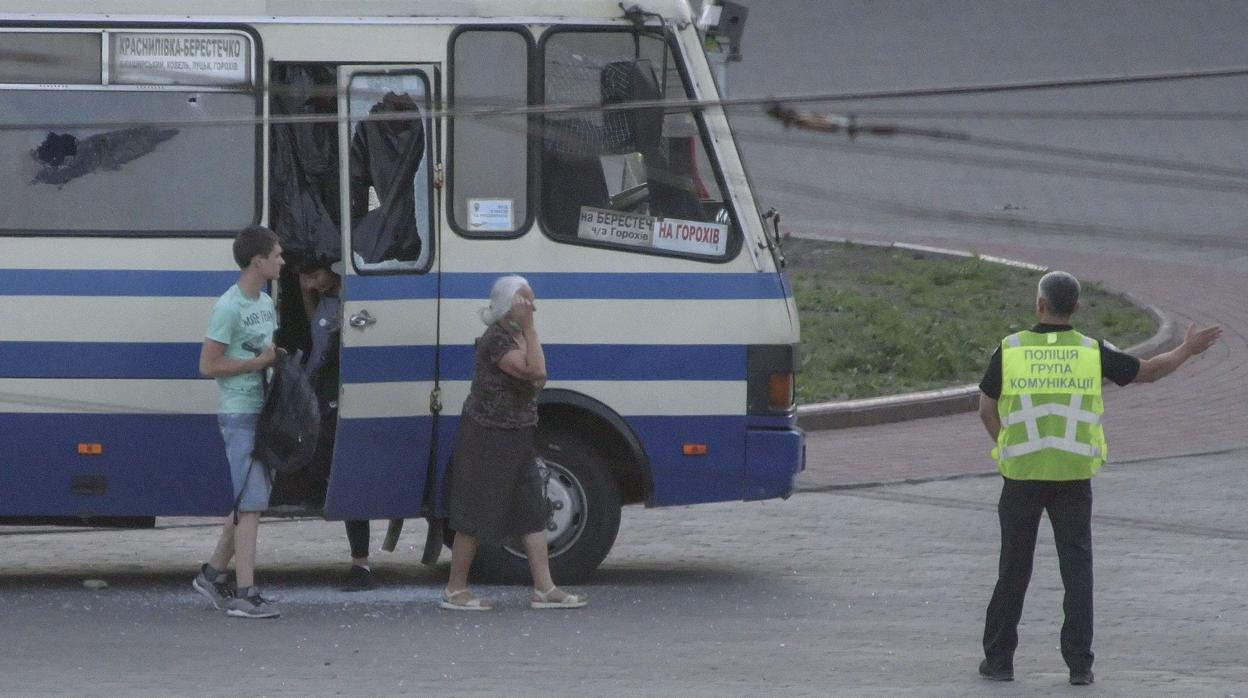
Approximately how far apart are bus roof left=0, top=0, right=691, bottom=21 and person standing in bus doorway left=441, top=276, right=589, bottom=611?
1.33 meters

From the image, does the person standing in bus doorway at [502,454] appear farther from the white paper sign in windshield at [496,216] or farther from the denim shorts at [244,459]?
the denim shorts at [244,459]

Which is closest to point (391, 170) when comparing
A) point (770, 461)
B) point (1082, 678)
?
point (770, 461)

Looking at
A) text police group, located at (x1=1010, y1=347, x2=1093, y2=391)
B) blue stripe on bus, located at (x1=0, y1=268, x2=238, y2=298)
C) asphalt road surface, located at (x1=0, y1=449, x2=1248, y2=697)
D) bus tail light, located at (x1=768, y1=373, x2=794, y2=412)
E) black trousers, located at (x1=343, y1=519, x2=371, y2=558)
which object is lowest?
asphalt road surface, located at (x1=0, y1=449, x2=1248, y2=697)

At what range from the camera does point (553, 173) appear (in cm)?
879

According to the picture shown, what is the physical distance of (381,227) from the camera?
8.69 m

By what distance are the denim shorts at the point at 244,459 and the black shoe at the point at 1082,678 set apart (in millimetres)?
3676

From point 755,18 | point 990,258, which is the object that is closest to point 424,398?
point 990,258

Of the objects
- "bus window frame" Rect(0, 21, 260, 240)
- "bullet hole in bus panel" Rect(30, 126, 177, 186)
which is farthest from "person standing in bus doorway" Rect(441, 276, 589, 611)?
"bullet hole in bus panel" Rect(30, 126, 177, 186)

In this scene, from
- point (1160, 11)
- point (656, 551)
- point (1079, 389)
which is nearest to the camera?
point (1079, 389)

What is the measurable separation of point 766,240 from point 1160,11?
2227cm

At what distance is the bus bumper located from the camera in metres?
8.88

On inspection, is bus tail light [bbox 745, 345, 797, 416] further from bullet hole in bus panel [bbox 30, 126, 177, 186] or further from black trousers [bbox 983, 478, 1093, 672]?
bullet hole in bus panel [bbox 30, 126, 177, 186]

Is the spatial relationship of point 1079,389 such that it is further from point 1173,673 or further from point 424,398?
point 424,398

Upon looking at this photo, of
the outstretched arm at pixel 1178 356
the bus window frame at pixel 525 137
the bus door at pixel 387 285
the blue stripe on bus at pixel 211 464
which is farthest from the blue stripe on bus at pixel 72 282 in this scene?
the outstretched arm at pixel 1178 356
